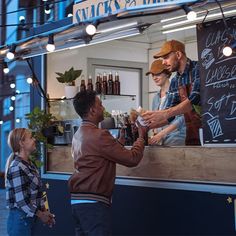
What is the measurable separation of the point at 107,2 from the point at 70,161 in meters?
2.11

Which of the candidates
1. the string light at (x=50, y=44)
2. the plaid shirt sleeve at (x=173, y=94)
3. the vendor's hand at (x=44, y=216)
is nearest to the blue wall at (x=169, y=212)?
the plaid shirt sleeve at (x=173, y=94)

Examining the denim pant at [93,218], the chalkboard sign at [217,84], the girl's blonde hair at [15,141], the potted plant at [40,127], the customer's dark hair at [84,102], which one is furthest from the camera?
the potted plant at [40,127]

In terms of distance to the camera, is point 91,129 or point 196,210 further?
point 196,210

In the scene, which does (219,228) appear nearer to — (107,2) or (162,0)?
(162,0)

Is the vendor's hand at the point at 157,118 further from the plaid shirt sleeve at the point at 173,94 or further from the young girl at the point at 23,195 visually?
the young girl at the point at 23,195

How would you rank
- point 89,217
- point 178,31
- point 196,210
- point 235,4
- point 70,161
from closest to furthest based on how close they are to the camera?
point 89,217
point 235,4
point 196,210
point 70,161
point 178,31

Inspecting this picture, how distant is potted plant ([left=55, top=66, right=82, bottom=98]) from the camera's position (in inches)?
267

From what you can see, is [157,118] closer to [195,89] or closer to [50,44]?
[195,89]

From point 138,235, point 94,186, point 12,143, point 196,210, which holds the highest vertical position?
point 12,143

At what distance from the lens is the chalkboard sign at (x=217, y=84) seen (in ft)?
15.0

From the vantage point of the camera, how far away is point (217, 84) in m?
4.72

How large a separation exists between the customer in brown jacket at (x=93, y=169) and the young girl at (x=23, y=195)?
54 cm

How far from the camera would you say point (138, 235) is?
5277mm

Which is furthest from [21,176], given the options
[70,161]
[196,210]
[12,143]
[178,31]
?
[178,31]
